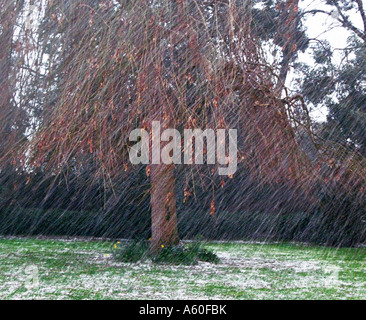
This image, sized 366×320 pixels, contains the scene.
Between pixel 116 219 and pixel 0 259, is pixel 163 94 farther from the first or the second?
pixel 116 219

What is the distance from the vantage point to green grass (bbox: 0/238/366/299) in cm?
489

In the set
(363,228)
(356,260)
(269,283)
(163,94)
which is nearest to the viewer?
(163,94)

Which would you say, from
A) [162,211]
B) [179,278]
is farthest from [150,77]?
[162,211]

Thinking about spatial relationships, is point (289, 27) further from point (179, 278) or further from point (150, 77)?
point (179, 278)

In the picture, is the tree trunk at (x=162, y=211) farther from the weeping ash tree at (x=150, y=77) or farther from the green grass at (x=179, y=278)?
the weeping ash tree at (x=150, y=77)

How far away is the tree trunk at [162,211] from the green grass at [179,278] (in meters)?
0.68

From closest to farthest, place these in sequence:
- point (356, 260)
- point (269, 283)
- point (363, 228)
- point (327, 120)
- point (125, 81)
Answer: point (125, 81), point (269, 283), point (356, 260), point (363, 228), point (327, 120)

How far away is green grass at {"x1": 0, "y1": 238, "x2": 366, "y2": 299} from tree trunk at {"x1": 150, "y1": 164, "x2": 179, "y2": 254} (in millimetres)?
683

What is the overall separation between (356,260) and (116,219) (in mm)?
6317

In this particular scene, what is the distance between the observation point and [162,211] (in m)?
7.62

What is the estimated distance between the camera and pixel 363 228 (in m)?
11.1

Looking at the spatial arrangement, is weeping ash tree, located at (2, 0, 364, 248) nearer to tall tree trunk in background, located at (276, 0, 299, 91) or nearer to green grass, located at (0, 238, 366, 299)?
tall tree trunk in background, located at (276, 0, 299, 91)

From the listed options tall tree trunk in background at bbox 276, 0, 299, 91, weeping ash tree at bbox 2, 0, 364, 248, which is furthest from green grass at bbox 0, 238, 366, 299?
tall tree trunk in background at bbox 276, 0, 299, 91
